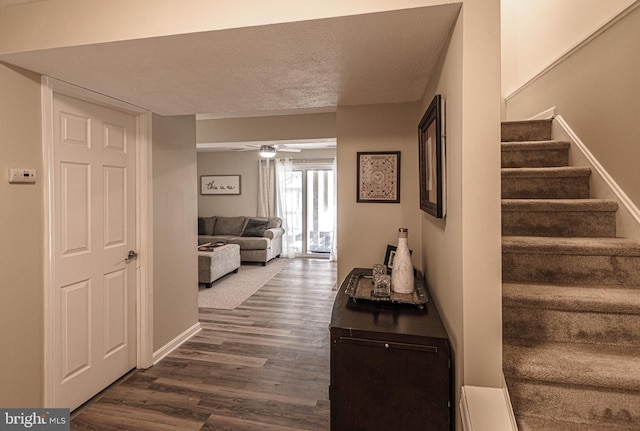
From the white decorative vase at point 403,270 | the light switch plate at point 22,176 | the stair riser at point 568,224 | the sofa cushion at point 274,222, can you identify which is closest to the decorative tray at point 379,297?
the white decorative vase at point 403,270

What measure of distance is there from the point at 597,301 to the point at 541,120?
1.85 metres

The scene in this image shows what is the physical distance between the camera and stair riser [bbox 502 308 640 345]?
4.67 feet

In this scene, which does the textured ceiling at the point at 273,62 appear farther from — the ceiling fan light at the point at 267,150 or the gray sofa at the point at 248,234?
the gray sofa at the point at 248,234

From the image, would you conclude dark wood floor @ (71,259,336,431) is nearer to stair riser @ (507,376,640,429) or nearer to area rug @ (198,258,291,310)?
area rug @ (198,258,291,310)

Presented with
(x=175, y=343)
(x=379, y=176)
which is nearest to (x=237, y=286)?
(x=175, y=343)

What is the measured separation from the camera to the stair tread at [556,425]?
1189mm

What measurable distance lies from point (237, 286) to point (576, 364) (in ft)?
14.6

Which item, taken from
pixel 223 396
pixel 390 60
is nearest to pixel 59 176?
pixel 223 396

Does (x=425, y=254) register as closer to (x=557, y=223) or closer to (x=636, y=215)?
(x=557, y=223)

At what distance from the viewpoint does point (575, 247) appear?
5.47 ft

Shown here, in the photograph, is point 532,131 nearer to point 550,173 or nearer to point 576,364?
point 550,173

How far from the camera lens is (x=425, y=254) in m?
2.30

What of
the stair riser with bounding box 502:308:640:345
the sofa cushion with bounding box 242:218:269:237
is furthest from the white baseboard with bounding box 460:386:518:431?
the sofa cushion with bounding box 242:218:269:237

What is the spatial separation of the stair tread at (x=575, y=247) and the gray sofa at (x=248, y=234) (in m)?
5.28
